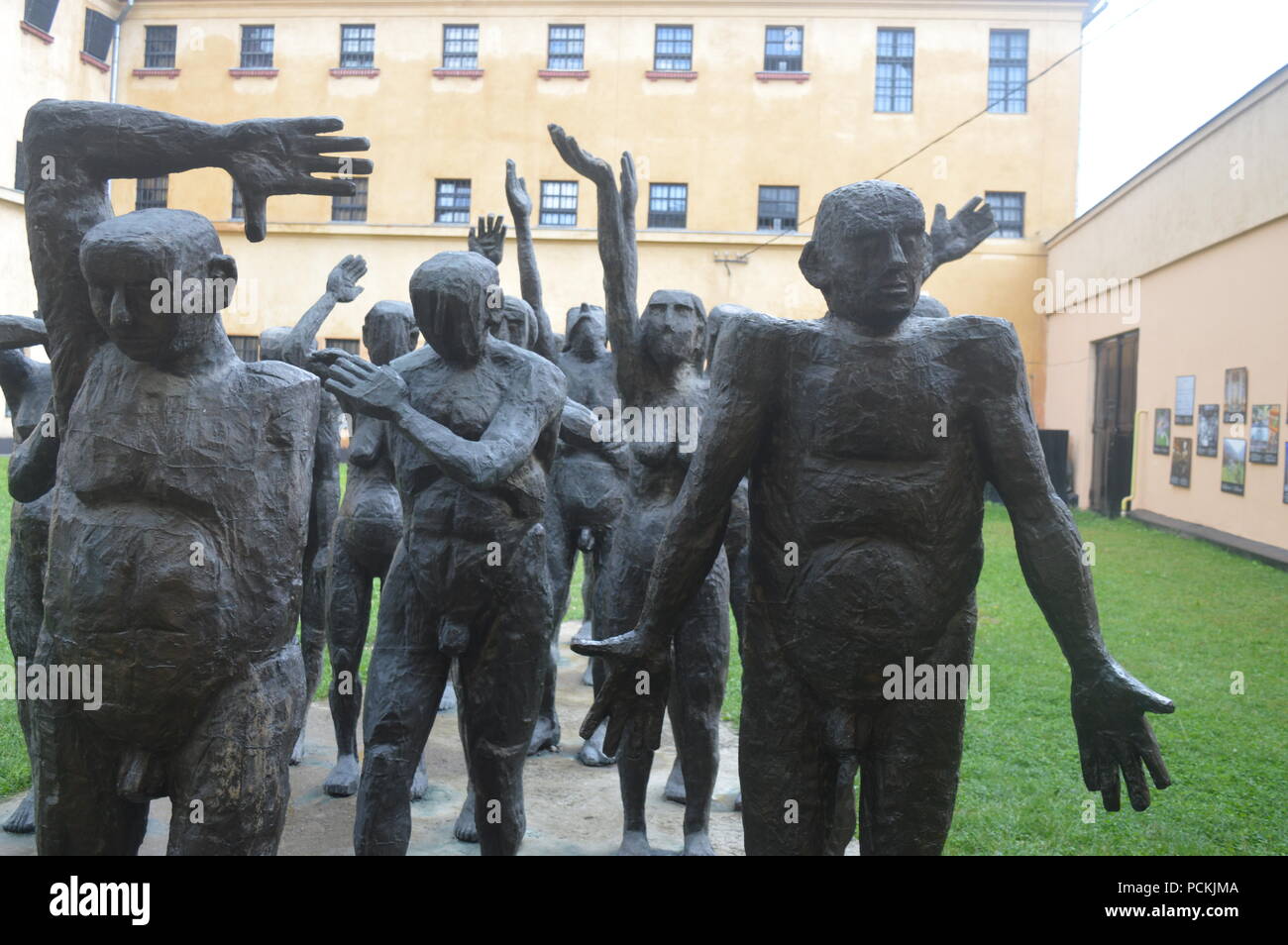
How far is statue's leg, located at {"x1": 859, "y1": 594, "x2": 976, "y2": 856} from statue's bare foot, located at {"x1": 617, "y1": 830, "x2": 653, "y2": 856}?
2112mm

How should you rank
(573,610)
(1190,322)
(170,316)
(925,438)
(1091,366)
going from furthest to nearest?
(1091,366) → (1190,322) → (573,610) → (925,438) → (170,316)

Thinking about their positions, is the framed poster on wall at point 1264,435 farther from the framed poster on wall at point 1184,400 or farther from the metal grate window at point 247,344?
the metal grate window at point 247,344

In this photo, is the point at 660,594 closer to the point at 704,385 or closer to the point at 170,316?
Result: the point at 170,316

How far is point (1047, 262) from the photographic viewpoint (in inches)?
914

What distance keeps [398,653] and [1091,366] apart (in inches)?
775

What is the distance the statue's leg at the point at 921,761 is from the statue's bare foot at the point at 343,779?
11.2 feet

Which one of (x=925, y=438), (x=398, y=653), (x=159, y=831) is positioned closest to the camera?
(x=925, y=438)

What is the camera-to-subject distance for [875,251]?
3.00 m

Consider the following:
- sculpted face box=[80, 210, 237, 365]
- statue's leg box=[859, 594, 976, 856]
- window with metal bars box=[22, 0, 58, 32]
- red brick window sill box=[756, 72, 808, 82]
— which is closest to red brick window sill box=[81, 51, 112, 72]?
window with metal bars box=[22, 0, 58, 32]

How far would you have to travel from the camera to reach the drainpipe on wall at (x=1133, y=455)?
18312 millimetres

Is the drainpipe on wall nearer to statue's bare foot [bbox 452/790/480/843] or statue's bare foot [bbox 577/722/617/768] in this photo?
statue's bare foot [bbox 577/722/617/768]

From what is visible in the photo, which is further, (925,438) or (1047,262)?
(1047,262)

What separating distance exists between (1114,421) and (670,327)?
17.3 meters

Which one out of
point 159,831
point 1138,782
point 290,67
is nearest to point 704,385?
point 1138,782
